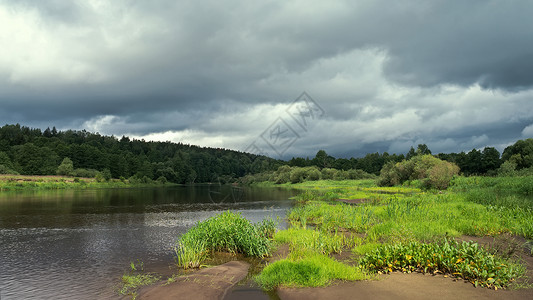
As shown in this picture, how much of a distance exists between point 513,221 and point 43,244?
1195 inches

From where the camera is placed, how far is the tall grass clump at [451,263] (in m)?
9.79

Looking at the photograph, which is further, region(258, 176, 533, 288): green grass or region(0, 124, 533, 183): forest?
region(0, 124, 533, 183): forest

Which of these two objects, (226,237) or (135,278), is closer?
(135,278)

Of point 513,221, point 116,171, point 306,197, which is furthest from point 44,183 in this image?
point 513,221

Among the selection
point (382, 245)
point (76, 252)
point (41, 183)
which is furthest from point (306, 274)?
point (41, 183)

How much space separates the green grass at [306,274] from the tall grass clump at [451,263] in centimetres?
110

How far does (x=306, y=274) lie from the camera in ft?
37.0

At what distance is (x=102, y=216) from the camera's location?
34500mm

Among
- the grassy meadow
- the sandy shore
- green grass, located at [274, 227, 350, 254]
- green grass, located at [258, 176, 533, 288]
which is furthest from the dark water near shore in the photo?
green grass, located at [258, 176, 533, 288]

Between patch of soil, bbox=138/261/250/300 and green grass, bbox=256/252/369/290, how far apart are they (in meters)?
1.34

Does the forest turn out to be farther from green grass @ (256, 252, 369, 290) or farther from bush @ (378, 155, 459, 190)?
green grass @ (256, 252, 369, 290)

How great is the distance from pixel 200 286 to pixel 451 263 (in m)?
8.83

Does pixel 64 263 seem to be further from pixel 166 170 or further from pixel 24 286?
pixel 166 170

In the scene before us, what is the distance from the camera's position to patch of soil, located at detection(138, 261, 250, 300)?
10.7 meters
